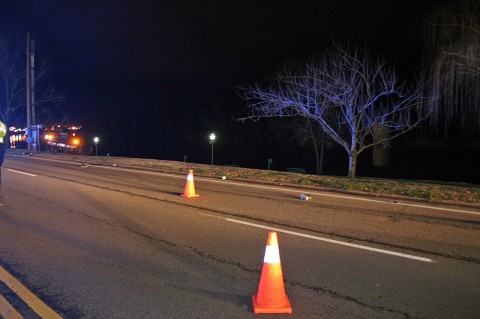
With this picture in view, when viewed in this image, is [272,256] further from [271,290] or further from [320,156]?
[320,156]

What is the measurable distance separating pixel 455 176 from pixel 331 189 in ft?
52.3

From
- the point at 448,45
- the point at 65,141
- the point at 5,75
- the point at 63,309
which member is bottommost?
the point at 63,309

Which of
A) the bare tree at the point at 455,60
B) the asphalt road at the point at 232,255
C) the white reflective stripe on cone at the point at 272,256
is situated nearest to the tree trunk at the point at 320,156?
the bare tree at the point at 455,60

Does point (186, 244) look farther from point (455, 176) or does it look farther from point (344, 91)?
point (455, 176)

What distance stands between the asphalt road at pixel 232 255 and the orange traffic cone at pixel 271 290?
139 millimetres

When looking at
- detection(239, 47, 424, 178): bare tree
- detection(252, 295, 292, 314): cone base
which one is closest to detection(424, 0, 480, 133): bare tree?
detection(239, 47, 424, 178): bare tree

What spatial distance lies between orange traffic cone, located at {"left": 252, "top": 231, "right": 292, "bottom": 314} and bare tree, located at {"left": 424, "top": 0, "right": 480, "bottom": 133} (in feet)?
40.8

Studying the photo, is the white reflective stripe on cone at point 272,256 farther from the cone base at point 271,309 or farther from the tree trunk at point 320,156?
the tree trunk at point 320,156

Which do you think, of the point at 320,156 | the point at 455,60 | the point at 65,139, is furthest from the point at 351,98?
the point at 65,139

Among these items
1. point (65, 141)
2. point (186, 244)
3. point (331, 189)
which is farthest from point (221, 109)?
point (186, 244)

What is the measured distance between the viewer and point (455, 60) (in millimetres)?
14070

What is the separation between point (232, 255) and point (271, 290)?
1.86m

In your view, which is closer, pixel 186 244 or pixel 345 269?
pixel 345 269

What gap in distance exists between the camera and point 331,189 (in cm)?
1242
